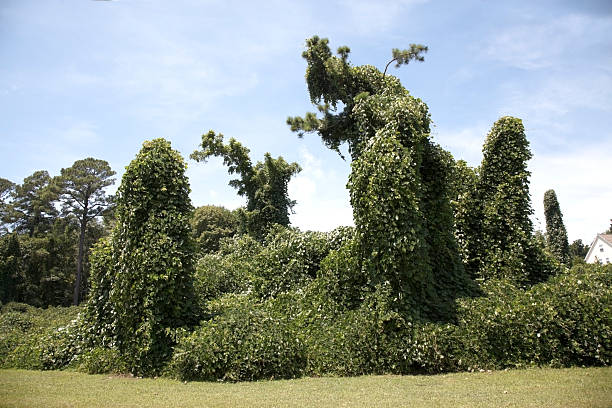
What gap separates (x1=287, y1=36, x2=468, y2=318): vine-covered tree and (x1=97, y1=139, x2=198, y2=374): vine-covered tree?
3055mm

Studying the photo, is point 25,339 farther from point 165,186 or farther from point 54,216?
point 54,216

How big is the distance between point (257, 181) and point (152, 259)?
10505mm

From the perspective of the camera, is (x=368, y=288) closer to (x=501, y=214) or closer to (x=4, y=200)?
(x=501, y=214)

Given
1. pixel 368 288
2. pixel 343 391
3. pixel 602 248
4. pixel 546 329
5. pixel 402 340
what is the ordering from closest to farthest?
pixel 343 391
pixel 546 329
pixel 402 340
pixel 368 288
pixel 602 248

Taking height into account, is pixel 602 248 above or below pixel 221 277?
above

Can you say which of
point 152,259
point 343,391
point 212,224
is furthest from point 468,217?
point 212,224

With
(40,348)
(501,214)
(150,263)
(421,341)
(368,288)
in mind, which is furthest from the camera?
(501,214)

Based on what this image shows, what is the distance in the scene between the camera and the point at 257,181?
1697cm

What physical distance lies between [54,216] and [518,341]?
1335 inches

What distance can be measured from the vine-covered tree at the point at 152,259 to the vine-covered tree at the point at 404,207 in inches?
120

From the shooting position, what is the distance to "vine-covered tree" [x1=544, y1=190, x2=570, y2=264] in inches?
867

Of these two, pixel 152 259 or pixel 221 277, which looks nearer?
pixel 152 259

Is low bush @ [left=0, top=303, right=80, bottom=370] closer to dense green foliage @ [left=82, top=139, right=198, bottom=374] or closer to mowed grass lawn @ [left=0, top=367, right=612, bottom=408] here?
dense green foliage @ [left=82, top=139, right=198, bottom=374]

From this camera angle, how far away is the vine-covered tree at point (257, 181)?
53.7 feet
